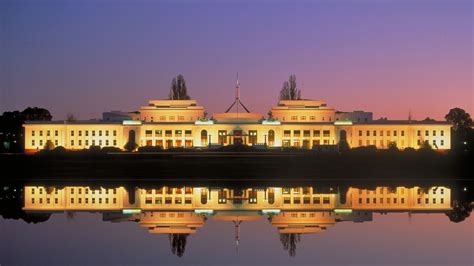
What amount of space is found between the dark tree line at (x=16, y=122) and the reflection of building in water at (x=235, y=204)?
61.6m

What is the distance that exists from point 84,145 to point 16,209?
64023 mm

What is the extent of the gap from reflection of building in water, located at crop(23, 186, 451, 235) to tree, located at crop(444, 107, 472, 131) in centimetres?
7044

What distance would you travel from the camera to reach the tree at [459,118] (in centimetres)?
9756

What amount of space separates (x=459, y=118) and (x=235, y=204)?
80611mm

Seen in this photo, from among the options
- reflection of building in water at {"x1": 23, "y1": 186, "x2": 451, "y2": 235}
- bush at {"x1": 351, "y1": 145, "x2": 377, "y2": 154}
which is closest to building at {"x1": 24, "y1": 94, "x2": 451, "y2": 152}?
bush at {"x1": 351, "y1": 145, "x2": 377, "y2": 154}

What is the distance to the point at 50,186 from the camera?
32906mm

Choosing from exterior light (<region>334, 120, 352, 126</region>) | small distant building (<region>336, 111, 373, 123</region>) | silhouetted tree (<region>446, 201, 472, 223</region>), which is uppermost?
small distant building (<region>336, 111, 373, 123</region>)

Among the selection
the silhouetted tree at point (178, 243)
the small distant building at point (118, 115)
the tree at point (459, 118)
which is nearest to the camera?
the silhouetted tree at point (178, 243)

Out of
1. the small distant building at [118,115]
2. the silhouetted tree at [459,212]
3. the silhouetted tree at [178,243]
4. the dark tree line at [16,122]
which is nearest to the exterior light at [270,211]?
the silhouetted tree at [178,243]

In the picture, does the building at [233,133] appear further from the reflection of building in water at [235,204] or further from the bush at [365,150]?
the reflection of building in water at [235,204]

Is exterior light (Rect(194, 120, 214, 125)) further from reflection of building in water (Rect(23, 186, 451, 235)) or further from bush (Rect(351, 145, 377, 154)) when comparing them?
reflection of building in water (Rect(23, 186, 451, 235))

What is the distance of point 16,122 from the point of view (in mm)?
93812

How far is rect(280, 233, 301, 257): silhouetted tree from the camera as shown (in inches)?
614

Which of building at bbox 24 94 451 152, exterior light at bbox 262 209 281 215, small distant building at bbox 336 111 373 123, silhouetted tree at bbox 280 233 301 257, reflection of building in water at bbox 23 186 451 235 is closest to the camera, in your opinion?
silhouetted tree at bbox 280 233 301 257
